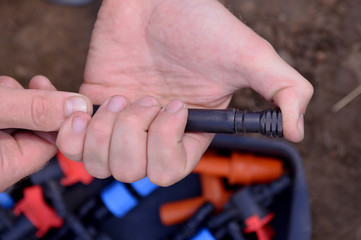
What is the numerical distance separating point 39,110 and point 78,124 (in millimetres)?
81

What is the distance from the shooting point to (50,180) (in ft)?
3.83

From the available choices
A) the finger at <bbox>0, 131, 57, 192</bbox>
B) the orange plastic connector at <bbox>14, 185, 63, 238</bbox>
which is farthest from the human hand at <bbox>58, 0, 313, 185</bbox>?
the orange plastic connector at <bbox>14, 185, 63, 238</bbox>

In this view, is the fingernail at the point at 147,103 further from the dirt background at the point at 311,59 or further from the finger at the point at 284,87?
the dirt background at the point at 311,59

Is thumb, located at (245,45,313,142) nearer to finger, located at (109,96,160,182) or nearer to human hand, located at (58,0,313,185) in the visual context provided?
human hand, located at (58,0,313,185)

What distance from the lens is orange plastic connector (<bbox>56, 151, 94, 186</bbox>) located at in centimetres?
116

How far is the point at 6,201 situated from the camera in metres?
1.16

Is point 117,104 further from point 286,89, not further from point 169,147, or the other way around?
point 286,89

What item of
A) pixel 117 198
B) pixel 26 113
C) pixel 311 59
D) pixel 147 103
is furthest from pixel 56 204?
pixel 311 59

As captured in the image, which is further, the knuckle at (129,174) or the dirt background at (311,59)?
the dirt background at (311,59)

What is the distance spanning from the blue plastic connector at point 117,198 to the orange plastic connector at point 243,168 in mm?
212

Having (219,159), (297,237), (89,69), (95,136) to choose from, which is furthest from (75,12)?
(297,237)

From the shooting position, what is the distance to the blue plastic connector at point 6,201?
1143 mm

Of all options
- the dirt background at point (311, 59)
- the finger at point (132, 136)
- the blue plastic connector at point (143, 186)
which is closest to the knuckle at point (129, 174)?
the finger at point (132, 136)

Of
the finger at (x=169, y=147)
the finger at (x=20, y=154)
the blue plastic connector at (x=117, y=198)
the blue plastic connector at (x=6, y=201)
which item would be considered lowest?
the blue plastic connector at (x=117, y=198)
